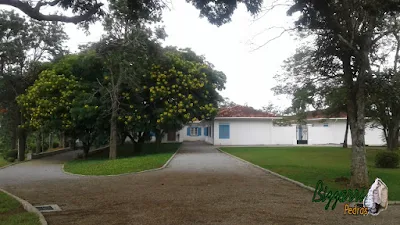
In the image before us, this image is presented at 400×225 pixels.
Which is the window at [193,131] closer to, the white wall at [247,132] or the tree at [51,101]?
the white wall at [247,132]

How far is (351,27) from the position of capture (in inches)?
427

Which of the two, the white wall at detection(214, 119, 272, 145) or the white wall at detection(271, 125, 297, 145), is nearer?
the white wall at detection(214, 119, 272, 145)

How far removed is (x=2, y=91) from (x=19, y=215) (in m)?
24.3

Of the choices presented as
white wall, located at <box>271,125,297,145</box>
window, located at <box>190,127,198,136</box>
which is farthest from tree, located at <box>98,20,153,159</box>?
window, located at <box>190,127,198,136</box>

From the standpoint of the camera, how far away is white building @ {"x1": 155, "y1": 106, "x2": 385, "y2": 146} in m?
35.3

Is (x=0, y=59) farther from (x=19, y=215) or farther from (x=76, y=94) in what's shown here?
(x=19, y=215)

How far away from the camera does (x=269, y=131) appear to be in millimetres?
35688

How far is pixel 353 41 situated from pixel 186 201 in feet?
21.1

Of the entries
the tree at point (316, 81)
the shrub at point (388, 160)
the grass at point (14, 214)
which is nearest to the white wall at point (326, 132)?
the tree at point (316, 81)

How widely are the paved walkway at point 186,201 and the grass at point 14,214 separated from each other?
0.33 meters

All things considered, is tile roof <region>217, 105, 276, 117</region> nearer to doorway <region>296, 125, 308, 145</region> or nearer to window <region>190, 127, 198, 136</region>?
doorway <region>296, 125, 308, 145</region>

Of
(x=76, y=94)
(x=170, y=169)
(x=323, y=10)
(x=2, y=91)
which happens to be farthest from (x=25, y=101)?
(x=323, y=10)

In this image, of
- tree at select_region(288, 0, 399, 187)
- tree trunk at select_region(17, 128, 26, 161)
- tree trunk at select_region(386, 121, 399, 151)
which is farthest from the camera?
tree trunk at select_region(17, 128, 26, 161)

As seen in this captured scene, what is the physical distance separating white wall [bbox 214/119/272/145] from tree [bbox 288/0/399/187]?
2397cm
